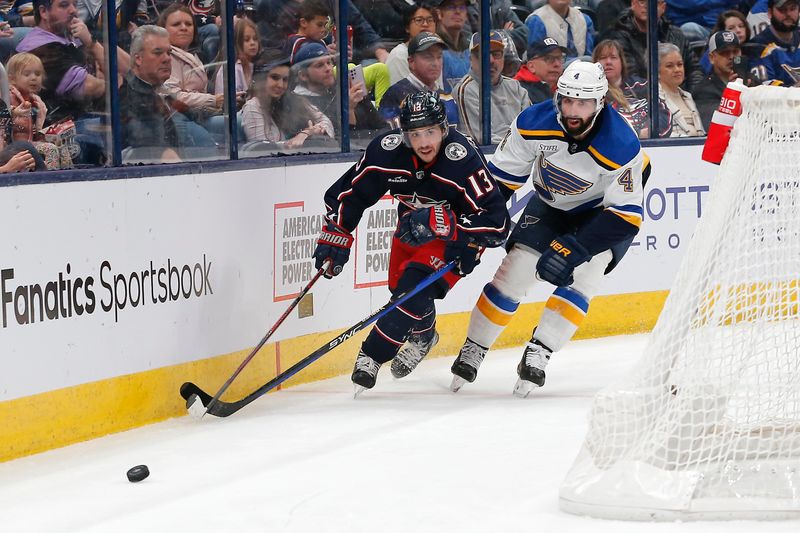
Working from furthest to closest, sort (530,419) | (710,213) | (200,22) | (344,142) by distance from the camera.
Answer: (344,142) → (200,22) → (530,419) → (710,213)

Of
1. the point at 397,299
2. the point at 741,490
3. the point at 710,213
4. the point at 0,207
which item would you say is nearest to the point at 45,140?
the point at 0,207

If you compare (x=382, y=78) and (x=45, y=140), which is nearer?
(x=45, y=140)

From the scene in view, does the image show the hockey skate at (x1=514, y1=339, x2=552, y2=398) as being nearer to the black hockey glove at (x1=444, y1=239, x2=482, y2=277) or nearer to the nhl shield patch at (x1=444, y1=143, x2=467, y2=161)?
the black hockey glove at (x1=444, y1=239, x2=482, y2=277)

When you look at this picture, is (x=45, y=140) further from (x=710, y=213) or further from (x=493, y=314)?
(x=710, y=213)

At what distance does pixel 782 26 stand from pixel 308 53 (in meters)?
3.01

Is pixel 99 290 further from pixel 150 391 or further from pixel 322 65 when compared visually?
pixel 322 65

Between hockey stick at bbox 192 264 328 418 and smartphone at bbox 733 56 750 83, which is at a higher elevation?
smartphone at bbox 733 56 750 83

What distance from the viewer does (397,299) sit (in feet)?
15.7

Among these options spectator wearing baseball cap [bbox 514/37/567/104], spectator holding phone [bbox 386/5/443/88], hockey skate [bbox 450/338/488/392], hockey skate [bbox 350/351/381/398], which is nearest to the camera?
hockey skate [bbox 350/351/381/398]

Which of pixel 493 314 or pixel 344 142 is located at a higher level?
pixel 344 142

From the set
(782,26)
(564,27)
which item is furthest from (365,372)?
(782,26)

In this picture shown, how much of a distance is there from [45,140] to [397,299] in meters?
1.32

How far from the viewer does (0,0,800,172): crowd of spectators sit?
14.2 ft

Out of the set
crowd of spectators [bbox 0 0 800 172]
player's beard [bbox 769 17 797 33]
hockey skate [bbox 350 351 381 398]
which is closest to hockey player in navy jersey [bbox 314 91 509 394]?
hockey skate [bbox 350 351 381 398]
